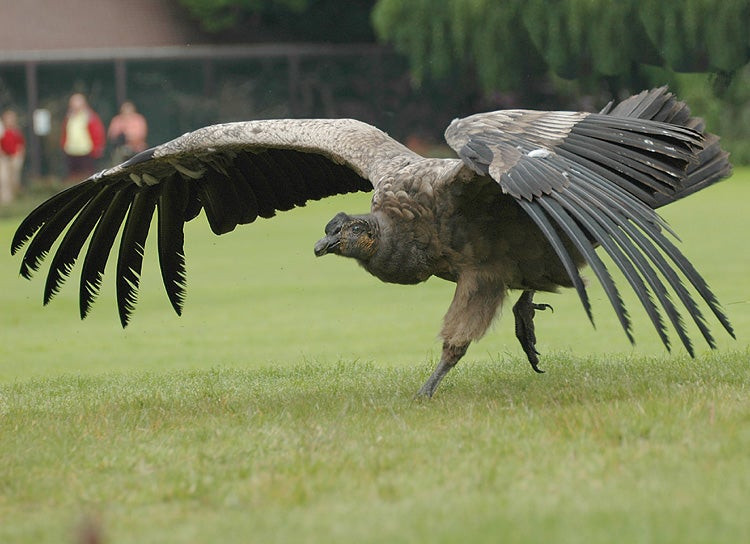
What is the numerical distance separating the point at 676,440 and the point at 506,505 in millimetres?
1192

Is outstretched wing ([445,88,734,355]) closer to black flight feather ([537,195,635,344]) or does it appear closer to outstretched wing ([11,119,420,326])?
black flight feather ([537,195,635,344])

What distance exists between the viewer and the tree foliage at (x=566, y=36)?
13.4 meters

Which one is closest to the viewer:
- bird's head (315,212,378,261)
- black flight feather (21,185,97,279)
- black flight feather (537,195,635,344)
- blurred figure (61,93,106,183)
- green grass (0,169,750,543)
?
green grass (0,169,750,543)

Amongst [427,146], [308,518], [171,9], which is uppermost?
[171,9]

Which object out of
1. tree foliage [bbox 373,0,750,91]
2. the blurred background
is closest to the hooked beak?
tree foliage [bbox 373,0,750,91]

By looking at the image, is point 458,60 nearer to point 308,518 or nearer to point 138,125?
point 138,125

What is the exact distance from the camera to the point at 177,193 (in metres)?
9.09

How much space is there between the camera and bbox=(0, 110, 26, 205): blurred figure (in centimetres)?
2725

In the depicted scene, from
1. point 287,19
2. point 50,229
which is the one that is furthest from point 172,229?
point 287,19

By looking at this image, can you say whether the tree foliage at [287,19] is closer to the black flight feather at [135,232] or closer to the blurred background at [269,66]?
the blurred background at [269,66]

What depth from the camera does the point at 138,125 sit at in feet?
94.2

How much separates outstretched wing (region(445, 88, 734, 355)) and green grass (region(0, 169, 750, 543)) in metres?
0.54

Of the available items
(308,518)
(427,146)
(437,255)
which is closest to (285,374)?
(437,255)

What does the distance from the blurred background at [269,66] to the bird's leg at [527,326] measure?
1329 centimetres
